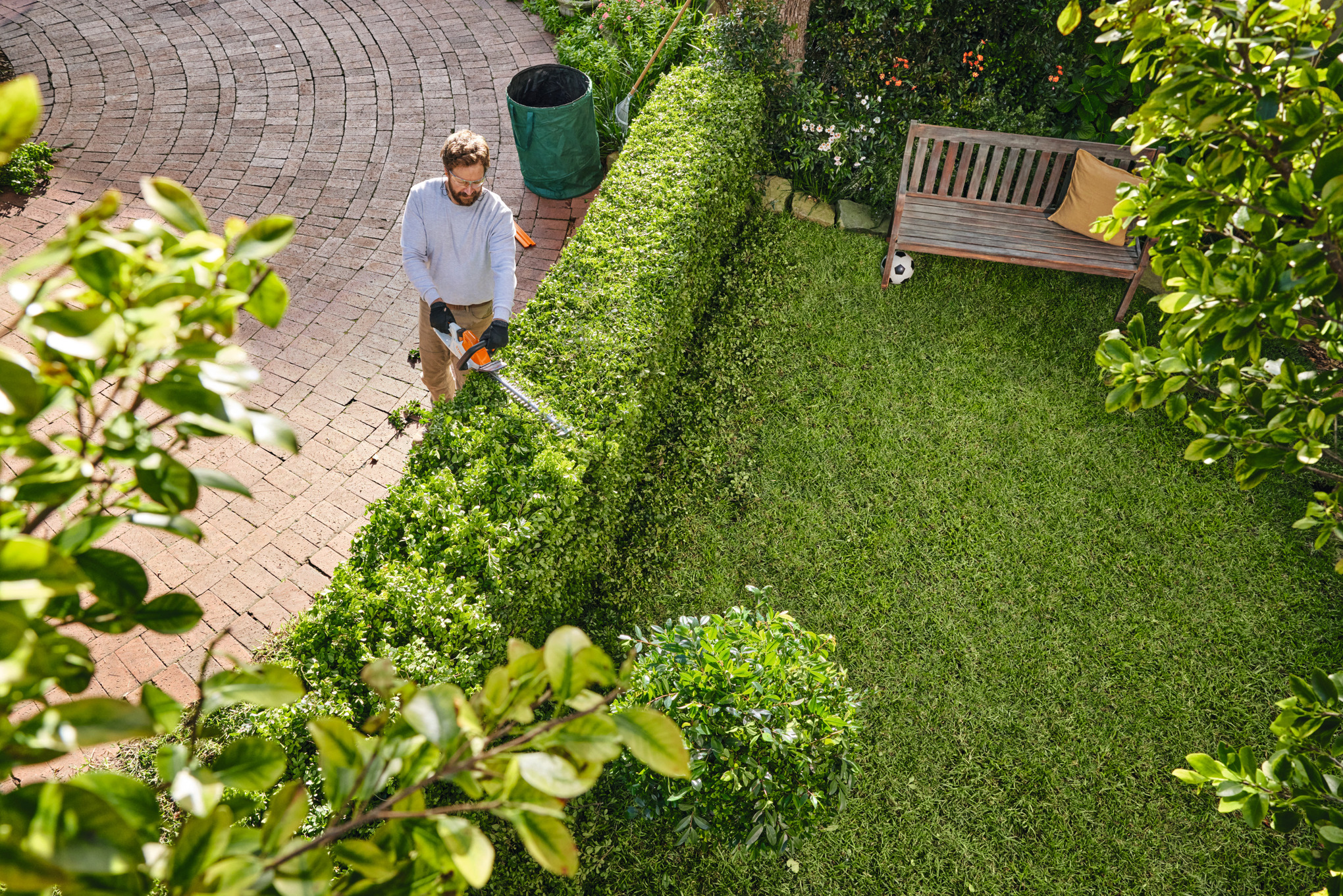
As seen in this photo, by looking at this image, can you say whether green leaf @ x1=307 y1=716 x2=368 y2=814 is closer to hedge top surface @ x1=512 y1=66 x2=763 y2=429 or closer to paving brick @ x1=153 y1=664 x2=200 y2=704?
hedge top surface @ x1=512 y1=66 x2=763 y2=429

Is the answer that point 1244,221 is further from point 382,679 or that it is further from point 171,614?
point 171,614

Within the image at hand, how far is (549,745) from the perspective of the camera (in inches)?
41.2

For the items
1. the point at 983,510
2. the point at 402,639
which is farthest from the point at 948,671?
the point at 402,639

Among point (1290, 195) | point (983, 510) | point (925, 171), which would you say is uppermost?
point (1290, 195)

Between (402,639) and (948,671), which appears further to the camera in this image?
(948,671)

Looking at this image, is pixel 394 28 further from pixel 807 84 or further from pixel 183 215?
pixel 183 215

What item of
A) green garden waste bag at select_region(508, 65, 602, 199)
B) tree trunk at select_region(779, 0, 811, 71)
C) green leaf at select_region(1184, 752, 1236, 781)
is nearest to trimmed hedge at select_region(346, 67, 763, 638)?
green garden waste bag at select_region(508, 65, 602, 199)

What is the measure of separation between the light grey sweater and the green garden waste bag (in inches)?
82.4

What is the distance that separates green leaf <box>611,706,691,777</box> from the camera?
1002 mm

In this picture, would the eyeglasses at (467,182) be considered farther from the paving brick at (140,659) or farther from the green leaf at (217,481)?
the green leaf at (217,481)

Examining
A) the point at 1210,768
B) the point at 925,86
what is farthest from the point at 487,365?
the point at 925,86

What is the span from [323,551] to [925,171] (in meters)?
5.57

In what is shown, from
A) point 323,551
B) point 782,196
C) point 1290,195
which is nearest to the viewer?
point 1290,195

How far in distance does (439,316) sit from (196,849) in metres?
3.72
